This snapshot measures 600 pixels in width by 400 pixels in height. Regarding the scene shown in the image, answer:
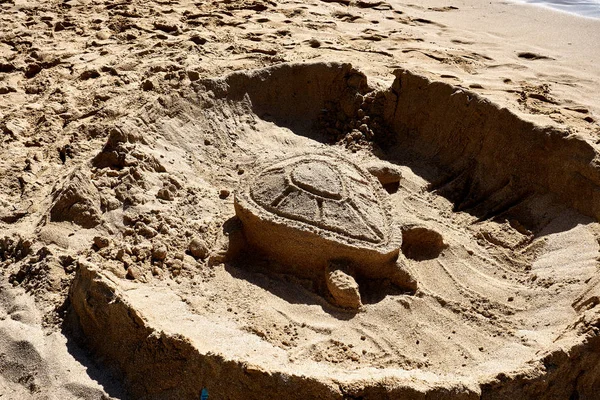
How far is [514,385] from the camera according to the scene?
2.99m

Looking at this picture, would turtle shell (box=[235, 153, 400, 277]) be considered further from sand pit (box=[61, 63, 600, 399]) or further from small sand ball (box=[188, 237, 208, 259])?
small sand ball (box=[188, 237, 208, 259])

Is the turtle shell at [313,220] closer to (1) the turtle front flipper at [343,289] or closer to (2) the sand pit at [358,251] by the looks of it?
(2) the sand pit at [358,251]

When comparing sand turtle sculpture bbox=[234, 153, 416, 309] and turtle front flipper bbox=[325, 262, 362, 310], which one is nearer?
turtle front flipper bbox=[325, 262, 362, 310]

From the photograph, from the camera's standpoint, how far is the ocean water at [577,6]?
7.99 m

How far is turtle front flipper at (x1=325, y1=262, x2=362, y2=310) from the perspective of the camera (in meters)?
3.65

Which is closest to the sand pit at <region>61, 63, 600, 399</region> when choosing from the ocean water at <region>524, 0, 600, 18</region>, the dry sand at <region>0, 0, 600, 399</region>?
the dry sand at <region>0, 0, 600, 399</region>

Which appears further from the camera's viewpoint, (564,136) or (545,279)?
(564,136)

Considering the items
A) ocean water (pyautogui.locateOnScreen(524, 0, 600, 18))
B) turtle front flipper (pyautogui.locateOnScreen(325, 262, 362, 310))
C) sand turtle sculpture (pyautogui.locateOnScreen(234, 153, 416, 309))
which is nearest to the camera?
turtle front flipper (pyautogui.locateOnScreen(325, 262, 362, 310))

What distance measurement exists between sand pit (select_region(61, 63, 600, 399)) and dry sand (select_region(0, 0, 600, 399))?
0.05ft

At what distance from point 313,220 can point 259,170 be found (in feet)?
2.17

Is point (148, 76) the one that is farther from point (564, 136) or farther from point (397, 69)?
point (564, 136)

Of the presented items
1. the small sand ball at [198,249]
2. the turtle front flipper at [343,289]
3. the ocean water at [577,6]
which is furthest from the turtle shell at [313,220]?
the ocean water at [577,6]

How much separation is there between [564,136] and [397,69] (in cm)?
153

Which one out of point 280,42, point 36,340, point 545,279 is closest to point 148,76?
point 280,42
